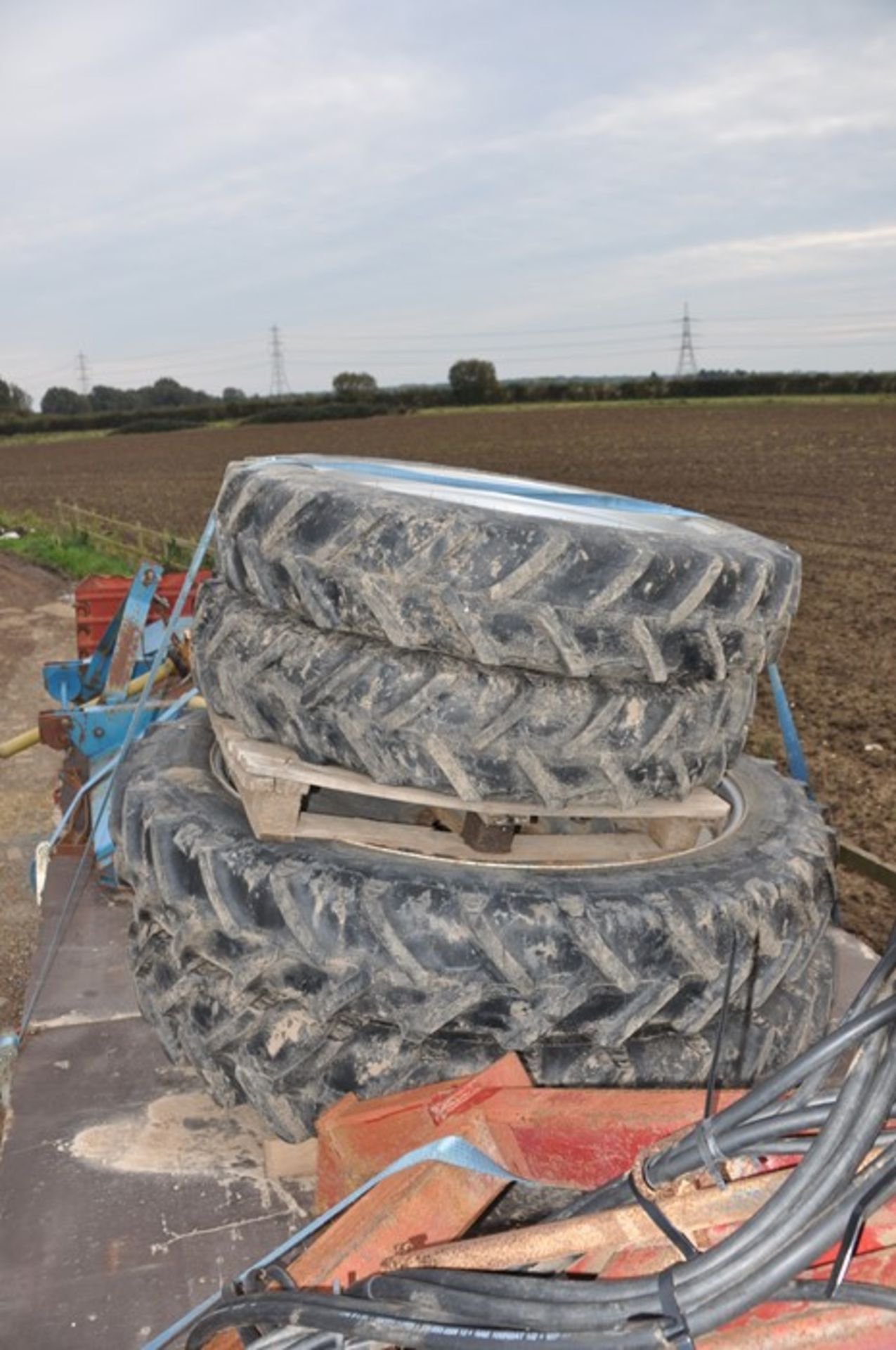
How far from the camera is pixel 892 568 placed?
13492 mm

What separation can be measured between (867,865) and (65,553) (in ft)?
45.4

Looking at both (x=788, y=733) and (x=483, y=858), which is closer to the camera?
(x=483, y=858)

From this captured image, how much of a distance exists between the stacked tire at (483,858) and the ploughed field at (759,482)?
8.22 feet

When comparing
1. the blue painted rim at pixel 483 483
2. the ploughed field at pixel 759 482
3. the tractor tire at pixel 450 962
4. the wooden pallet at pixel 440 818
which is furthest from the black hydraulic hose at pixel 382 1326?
the ploughed field at pixel 759 482

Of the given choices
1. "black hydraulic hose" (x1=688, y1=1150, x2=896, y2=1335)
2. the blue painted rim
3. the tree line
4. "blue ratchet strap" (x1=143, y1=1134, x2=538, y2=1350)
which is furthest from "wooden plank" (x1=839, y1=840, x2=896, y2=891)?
the tree line

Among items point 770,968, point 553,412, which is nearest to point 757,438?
point 553,412

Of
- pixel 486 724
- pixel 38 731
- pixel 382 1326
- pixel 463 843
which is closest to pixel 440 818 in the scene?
pixel 463 843

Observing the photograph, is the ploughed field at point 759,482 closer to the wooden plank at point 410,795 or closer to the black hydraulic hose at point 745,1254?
the wooden plank at point 410,795

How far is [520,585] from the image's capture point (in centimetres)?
277

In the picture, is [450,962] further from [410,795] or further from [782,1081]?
[782,1081]

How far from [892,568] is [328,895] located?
474 inches

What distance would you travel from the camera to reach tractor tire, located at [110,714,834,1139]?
9.05ft

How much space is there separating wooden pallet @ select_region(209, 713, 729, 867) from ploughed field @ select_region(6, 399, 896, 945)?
223cm

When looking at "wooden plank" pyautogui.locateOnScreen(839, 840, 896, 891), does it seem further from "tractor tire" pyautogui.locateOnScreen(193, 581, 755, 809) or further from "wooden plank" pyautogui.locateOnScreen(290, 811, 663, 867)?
"tractor tire" pyautogui.locateOnScreen(193, 581, 755, 809)
